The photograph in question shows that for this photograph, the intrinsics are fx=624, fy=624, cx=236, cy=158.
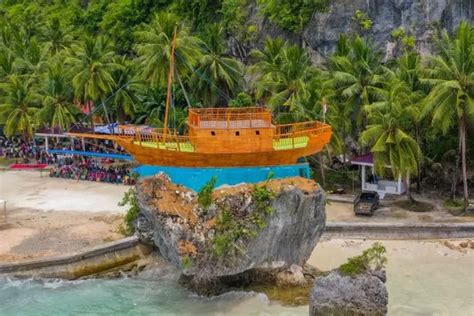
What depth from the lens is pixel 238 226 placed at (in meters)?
25.7

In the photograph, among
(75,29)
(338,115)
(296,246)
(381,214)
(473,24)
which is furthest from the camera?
(75,29)

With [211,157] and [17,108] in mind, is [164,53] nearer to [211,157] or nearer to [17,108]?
[211,157]

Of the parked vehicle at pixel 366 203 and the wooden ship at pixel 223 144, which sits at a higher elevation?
the wooden ship at pixel 223 144

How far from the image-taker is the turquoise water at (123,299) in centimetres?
2630

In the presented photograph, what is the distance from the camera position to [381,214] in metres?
37.0

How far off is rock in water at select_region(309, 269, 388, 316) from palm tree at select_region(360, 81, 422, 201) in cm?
1279

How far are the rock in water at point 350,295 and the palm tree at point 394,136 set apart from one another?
12.8 meters

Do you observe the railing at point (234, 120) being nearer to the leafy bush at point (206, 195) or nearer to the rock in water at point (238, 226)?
the rock in water at point (238, 226)

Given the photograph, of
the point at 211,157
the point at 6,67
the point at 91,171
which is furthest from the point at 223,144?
the point at 6,67

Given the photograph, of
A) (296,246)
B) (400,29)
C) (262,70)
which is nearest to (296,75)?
(262,70)

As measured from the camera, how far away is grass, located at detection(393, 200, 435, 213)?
1471 inches

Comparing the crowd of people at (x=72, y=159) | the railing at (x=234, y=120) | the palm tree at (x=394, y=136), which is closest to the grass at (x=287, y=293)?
the railing at (x=234, y=120)

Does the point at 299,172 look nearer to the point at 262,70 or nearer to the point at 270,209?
the point at 270,209

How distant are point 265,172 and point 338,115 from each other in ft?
42.5
